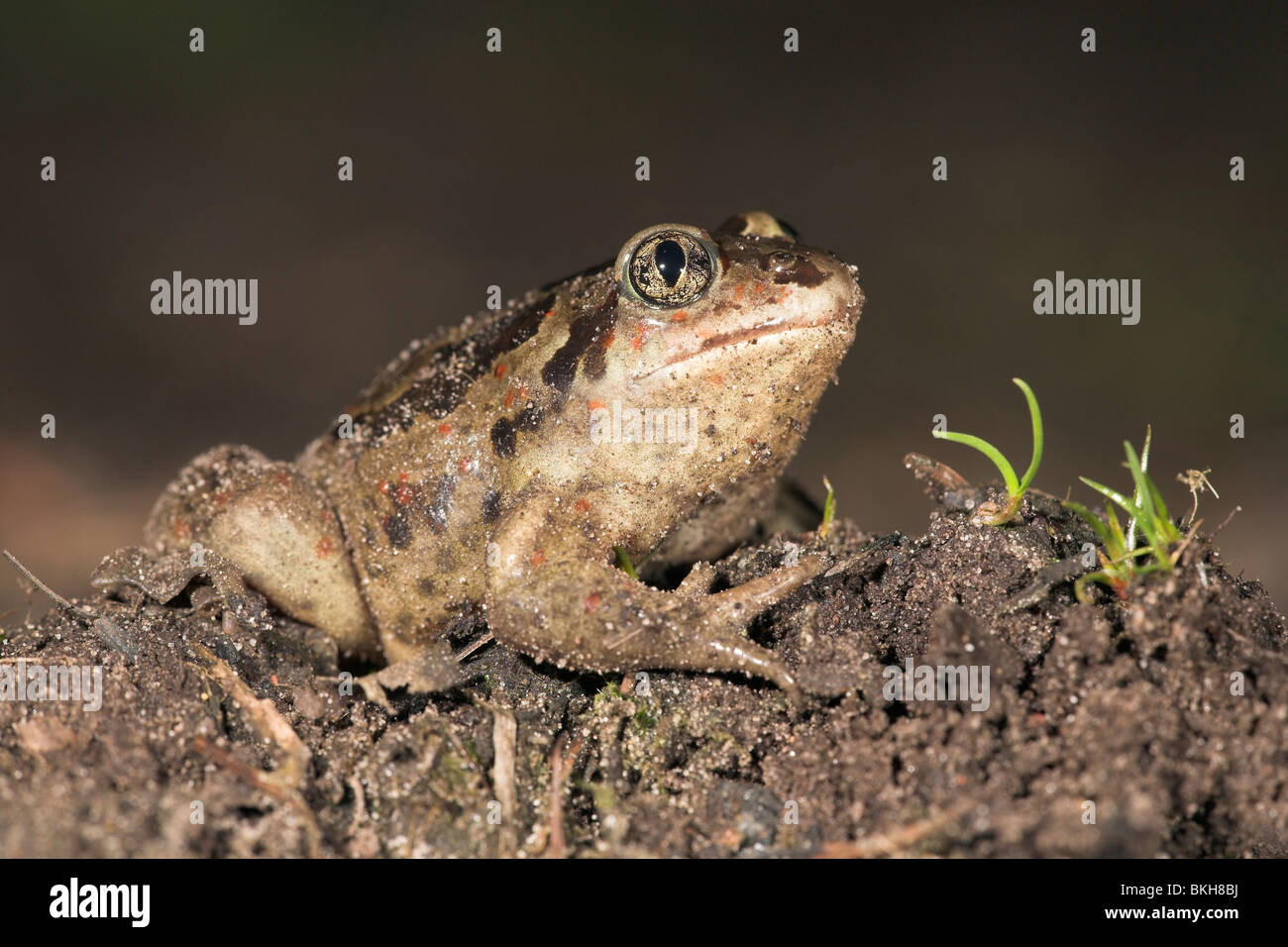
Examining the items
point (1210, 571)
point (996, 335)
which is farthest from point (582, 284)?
point (996, 335)

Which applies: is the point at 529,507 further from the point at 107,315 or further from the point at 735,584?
the point at 107,315

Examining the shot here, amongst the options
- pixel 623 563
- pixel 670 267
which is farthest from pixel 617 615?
pixel 670 267

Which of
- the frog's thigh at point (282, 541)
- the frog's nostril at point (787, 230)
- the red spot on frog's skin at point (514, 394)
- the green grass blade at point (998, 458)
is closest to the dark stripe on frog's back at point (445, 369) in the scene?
the red spot on frog's skin at point (514, 394)

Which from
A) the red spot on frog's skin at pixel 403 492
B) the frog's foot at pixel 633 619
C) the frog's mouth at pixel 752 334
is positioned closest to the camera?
the frog's foot at pixel 633 619

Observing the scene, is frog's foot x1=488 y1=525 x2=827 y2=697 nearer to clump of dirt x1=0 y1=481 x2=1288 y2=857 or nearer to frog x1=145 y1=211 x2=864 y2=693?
frog x1=145 y1=211 x2=864 y2=693

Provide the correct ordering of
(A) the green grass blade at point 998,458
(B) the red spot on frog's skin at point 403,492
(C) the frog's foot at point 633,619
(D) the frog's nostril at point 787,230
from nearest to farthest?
(C) the frog's foot at point 633,619 < (A) the green grass blade at point 998,458 < (B) the red spot on frog's skin at point 403,492 < (D) the frog's nostril at point 787,230

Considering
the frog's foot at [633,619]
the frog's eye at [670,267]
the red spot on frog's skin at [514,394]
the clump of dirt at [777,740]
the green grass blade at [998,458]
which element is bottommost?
the clump of dirt at [777,740]

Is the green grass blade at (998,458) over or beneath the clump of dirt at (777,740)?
over

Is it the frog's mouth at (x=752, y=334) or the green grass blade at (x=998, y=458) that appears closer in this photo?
the green grass blade at (x=998, y=458)

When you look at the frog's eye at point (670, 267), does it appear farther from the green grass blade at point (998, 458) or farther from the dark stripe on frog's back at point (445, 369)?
the green grass blade at point (998, 458)
